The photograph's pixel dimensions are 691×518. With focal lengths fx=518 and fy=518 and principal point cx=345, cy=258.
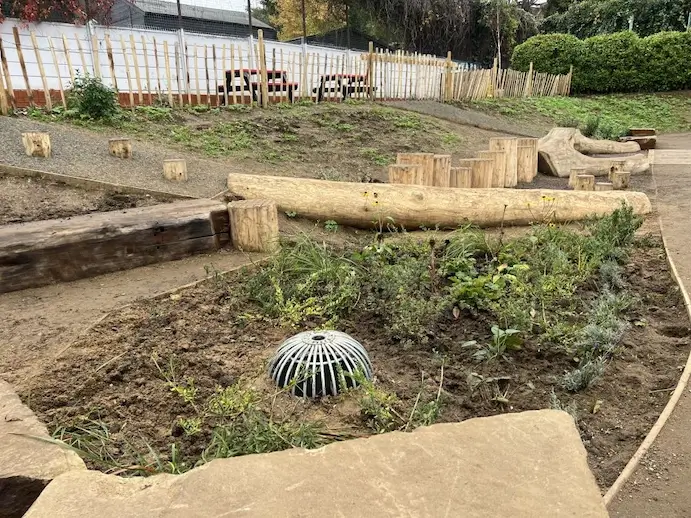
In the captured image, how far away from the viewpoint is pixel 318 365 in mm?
2689

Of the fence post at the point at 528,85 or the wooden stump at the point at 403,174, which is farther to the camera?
the fence post at the point at 528,85

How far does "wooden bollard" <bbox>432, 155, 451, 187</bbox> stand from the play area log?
921mm

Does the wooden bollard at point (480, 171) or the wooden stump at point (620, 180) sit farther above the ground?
the wooden bollard at point (480, 171)

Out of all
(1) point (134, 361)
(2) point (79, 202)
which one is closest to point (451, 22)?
(2) point (79, 202)

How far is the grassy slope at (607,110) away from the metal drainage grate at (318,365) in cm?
1433

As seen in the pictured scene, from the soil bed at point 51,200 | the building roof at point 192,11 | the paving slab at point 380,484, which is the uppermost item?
the building roof at point 192,11

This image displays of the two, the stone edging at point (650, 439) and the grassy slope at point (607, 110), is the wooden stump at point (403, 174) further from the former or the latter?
the grassy slope at point (607, 110)

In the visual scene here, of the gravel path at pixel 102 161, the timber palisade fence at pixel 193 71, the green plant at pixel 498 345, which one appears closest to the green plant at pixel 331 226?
the gravel path at pixel 102 161

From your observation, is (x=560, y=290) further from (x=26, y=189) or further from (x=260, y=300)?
(x=26, y=189)

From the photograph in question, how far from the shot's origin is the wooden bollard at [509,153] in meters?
7.87

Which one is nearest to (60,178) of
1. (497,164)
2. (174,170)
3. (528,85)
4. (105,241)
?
(174,170)

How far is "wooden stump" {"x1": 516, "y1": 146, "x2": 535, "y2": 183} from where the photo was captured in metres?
8.41

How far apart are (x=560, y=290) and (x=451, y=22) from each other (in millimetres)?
26033

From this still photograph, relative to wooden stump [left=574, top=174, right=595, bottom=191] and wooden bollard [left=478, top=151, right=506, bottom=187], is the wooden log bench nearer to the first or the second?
wooden bollard [left=478, top=151, right=506, bottom=187]
